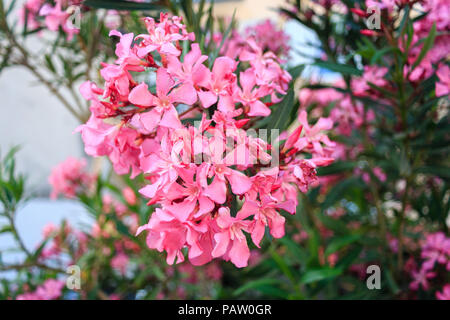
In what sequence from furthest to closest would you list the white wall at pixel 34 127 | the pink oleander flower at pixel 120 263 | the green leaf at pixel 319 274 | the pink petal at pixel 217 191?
1. the white wall at pixel 34 127
2. the pink oleander flower at pixel 120 263
3. the green leaf at pixel 319 274
4. the pink petal at pixel 217 191

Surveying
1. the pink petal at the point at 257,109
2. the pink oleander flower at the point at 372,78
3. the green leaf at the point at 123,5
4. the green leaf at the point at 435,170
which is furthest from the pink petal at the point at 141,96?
the green leaf at the point at 435,170

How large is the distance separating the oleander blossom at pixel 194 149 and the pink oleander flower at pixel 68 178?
993 mm

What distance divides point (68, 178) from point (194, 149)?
118 centimetres

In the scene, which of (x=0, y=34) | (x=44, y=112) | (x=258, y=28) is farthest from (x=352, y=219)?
(x=44, y=112)

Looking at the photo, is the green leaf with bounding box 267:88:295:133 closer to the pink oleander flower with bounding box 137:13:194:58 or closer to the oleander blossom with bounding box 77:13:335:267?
the oleander blossom with bounding box 77:13:335:267

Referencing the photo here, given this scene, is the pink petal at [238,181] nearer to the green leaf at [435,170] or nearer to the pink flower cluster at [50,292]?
the green leaf at [435,170]

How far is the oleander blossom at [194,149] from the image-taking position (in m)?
0.40

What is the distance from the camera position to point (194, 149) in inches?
15.4

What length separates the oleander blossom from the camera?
1.30 ft

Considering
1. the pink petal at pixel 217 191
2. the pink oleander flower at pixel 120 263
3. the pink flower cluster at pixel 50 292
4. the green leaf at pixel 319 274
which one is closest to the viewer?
the pink petal at pixel 217 191

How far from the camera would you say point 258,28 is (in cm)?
93

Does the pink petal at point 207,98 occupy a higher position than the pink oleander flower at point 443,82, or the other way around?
the pink petal at point 207,98

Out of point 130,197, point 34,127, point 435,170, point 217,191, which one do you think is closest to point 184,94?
point 217,191
